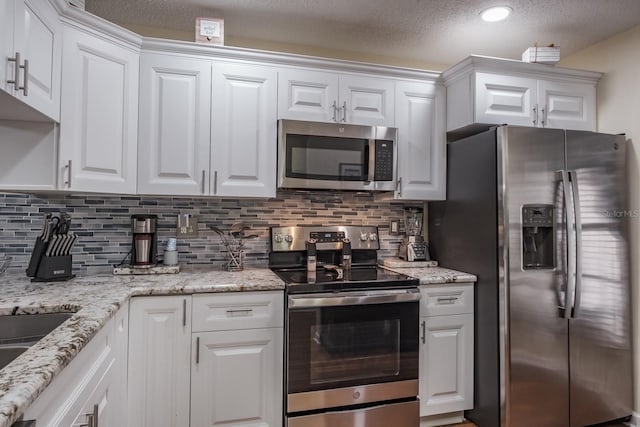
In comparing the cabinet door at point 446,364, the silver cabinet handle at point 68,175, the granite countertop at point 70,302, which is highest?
the silver cabinet handle at point 68,175

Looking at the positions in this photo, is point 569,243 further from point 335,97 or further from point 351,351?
point 335,97

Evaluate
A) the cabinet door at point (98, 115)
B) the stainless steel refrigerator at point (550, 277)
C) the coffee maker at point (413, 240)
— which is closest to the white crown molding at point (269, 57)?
the cabinet door at point (98, 115)

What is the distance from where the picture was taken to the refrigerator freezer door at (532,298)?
6.80 ft

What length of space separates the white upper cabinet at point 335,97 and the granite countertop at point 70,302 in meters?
1.01

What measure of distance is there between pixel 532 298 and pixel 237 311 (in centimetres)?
158

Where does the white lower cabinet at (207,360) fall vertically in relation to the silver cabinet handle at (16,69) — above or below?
below

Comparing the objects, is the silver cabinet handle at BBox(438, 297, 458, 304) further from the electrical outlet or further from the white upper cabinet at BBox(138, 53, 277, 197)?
the white upper cabinet at BBox(138, 53, 277, 197)

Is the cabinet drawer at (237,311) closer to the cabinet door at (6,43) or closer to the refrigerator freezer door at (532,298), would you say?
the cabinet door at (6,43)

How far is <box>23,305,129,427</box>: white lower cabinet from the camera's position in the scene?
0.90 m

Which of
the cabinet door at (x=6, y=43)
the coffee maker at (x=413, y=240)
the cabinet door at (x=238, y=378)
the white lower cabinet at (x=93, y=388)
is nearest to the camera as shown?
the white lower cabinet at (x=93, y=388)

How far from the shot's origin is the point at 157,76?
2.12m

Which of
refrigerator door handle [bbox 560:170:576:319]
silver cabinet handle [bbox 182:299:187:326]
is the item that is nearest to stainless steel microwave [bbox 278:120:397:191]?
silver cabinet handle [bbox 182:299:187:326]

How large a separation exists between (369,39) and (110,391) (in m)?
2.43

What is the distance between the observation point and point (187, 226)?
2.40 meters
